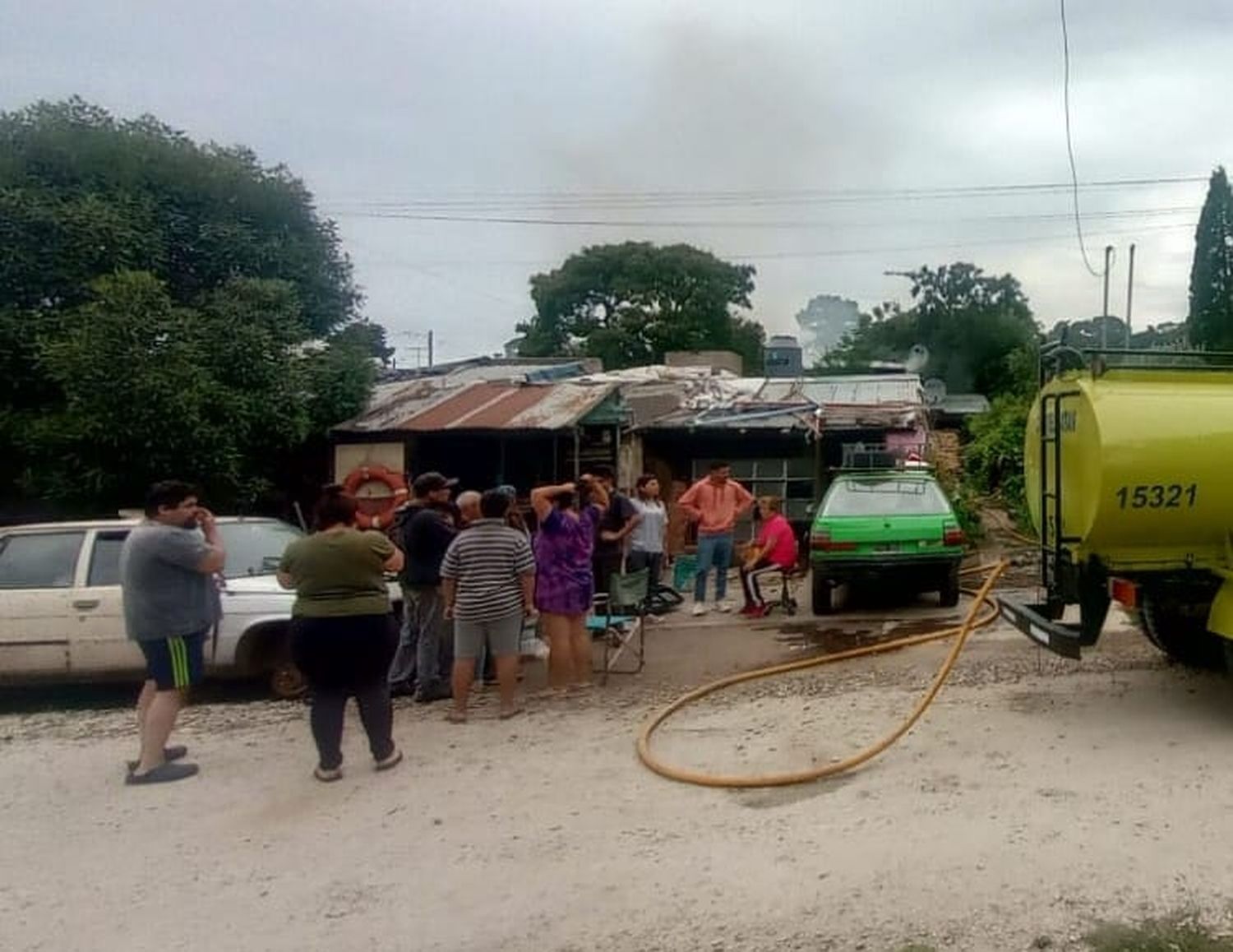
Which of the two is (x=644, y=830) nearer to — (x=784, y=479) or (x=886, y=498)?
(x=886, y=498)

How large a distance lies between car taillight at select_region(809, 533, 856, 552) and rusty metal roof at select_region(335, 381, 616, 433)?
4992mm

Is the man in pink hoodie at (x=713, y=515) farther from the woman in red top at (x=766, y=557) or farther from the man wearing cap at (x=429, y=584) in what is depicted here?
the man wearing cap at (x=429, y=584)

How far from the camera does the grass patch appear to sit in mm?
3617

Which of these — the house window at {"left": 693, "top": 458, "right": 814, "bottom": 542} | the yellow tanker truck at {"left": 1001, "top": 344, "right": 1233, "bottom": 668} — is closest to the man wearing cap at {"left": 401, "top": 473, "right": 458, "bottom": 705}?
the yellow tanker truck at {"left": 1001, "top": 344, "right": 1233, "bottom": 668}

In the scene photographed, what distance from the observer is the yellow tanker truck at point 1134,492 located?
19.9 feet

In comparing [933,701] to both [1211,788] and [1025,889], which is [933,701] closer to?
[1211,788]

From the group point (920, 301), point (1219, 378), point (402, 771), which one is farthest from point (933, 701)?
point (920, 301)

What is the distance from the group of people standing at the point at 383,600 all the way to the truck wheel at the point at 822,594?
2.91 m

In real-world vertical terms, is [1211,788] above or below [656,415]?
below

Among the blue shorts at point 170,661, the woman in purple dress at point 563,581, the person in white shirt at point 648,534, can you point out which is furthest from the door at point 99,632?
the person in white shirt at point 648,534

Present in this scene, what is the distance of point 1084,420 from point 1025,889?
3.17 meters

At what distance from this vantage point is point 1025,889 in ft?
13.5

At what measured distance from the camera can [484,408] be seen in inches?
666

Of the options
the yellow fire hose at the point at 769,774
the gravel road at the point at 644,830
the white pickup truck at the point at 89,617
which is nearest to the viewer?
the gravel road at the point at 644,830
